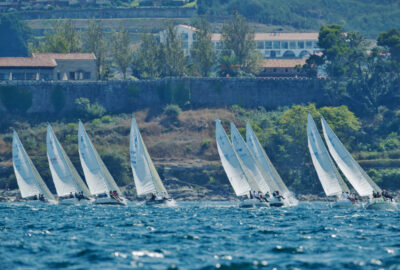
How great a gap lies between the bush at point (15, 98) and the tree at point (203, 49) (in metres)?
23.5

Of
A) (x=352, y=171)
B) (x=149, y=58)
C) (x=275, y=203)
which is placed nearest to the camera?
(x=352, y=171)

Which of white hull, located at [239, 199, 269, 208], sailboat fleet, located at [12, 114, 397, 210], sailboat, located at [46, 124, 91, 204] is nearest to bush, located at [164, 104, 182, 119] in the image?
sailboat fleet, located at [12, 114, 397, 210]

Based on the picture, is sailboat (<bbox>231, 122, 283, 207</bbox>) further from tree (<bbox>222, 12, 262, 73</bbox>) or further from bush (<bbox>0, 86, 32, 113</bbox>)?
tree (<bbox>222, 12, 262, 73</bbox>)

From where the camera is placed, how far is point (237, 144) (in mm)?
90188

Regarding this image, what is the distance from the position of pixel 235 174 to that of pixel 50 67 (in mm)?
55402

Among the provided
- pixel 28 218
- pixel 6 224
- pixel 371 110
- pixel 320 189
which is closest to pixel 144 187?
pixel 28 218

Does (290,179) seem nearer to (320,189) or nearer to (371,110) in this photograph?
(320,189)

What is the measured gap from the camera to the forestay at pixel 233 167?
88125 millimetres

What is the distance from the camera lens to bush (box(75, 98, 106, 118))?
437ft

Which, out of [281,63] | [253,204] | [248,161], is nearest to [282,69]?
[281,63]

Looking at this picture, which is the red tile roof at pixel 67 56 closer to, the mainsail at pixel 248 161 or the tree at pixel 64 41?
the tree at pixel 64 41

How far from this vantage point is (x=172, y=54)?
5413 inches

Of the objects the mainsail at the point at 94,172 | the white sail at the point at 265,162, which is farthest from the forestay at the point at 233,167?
the mainsail at the point at 94,172

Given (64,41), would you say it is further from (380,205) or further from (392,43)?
(380,205)
